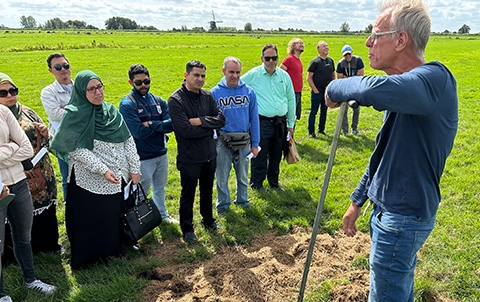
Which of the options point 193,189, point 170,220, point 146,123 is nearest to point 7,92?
point 146,123

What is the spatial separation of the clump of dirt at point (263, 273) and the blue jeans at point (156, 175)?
87cm

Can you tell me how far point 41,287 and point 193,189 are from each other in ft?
7.05

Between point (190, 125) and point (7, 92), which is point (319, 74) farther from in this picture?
point (7, 92)

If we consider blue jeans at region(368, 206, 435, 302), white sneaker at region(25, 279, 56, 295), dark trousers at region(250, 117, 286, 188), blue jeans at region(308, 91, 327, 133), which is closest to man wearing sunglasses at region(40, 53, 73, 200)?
white sneaker at region(25, 279, 56, 295)

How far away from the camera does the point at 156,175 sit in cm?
568

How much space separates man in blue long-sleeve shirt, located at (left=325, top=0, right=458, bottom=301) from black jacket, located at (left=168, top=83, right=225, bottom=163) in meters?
2.82

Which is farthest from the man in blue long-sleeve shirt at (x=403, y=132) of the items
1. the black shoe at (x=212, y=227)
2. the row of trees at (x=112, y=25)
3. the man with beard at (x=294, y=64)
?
the row of trees at (x=112, y=25)

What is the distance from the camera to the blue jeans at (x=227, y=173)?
233 inches

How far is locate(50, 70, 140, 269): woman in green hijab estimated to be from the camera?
164 inches

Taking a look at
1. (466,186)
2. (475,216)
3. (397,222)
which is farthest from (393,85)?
(466,186)

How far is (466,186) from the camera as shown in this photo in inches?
271

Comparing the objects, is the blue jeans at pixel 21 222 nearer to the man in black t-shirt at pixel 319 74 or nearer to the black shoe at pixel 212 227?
the black shoe at pixel 212 227

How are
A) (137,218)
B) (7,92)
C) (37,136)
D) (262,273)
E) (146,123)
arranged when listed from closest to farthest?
(7,92)
(262,273)
(37,136)
(137,218)
(146,123)

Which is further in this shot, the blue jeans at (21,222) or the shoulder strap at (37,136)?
the shoulder strap at (37,136)
